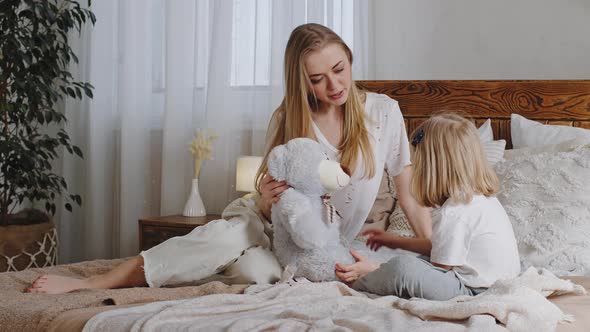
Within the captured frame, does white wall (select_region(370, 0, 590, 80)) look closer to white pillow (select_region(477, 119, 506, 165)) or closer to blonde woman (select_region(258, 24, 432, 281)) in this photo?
white pillow (select_region(477, 119, 506, 165))

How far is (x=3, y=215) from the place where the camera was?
146 inches

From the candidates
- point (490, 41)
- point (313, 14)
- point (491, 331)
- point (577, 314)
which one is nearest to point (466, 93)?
point (490, 41)

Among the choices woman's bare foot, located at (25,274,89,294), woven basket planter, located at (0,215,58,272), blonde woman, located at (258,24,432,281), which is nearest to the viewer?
woman's bare foot, located at (25,274,89,294)

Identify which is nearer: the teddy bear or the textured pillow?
the teddy bear

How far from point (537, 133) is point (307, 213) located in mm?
1353

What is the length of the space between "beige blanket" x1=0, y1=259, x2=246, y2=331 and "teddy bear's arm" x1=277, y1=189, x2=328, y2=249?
19 centimetres

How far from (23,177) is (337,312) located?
8.78 feet

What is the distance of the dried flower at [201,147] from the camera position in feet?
12.0

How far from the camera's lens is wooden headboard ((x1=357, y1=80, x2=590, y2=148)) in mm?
3045

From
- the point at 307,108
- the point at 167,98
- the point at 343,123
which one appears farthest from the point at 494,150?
the point at 167,98

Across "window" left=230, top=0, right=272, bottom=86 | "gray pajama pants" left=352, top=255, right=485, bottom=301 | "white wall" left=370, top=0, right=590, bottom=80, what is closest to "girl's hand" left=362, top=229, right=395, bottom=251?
"gray pajama pants" left=352, top=255, right=485, bottom=301

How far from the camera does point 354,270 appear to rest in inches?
74.0

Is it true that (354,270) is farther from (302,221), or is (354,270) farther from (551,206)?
(551,206)

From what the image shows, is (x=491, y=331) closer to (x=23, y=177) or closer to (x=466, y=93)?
(x=466, y=93)
